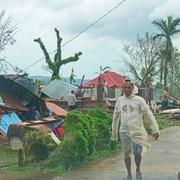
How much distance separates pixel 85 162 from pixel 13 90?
8.14 meters

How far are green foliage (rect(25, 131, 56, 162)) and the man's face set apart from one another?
9.10 ft

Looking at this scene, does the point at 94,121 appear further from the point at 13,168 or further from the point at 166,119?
Result: the point at 166,119

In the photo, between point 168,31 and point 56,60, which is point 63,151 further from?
point 168,31

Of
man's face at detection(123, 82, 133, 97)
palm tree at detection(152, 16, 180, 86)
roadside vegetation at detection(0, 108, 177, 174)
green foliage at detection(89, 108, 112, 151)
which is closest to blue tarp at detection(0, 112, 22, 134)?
roadside vegetation at detection(0, 108, 177, 174)

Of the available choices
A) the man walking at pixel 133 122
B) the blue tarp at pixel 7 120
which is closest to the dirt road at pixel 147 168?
the man walking at pixel 133 122

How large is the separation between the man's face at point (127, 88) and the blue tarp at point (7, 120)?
7.05 meters

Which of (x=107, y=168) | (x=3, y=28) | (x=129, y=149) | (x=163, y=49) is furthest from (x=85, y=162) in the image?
(x=163, y=49)

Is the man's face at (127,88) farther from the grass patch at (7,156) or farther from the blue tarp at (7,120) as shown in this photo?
the blue tarp at (7,120)

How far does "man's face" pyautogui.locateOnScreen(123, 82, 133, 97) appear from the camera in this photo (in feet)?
28.9

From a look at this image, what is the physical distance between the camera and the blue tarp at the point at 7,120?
1544cm

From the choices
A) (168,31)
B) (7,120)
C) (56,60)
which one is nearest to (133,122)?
(7,120)

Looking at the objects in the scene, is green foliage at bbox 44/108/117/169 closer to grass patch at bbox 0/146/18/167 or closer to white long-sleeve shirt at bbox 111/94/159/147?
grass patch at bbox 0/146/18/167

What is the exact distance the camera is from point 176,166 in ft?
Answer: 35.6

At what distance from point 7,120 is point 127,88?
794cm
